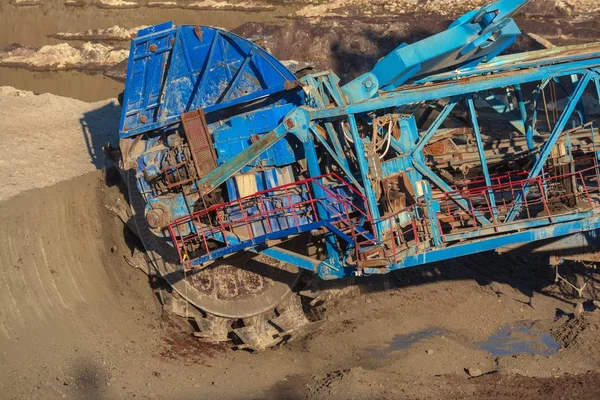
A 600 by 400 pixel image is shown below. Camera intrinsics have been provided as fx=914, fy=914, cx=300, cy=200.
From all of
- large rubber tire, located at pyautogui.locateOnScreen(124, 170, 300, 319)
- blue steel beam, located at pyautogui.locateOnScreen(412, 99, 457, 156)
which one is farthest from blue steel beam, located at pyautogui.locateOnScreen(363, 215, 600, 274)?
large rubber tire, located at pyautogui.locateOnScreen(124, 170, 300, 319)

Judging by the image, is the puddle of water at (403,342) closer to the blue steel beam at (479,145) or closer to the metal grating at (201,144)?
the blue steel beam at (479,145)

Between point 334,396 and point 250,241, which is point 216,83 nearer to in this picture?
point 250,241

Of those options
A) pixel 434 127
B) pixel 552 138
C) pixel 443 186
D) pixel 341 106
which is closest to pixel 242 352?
pixel 443 186

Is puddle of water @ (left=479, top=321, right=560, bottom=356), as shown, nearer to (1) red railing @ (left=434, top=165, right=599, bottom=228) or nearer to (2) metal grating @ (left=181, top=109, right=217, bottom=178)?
(1) red railing @ (left=434, top=165, right=599, bottom=228)

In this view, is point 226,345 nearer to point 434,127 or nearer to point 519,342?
point 519,342

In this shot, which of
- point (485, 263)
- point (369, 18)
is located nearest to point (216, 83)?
point (485, 263)
